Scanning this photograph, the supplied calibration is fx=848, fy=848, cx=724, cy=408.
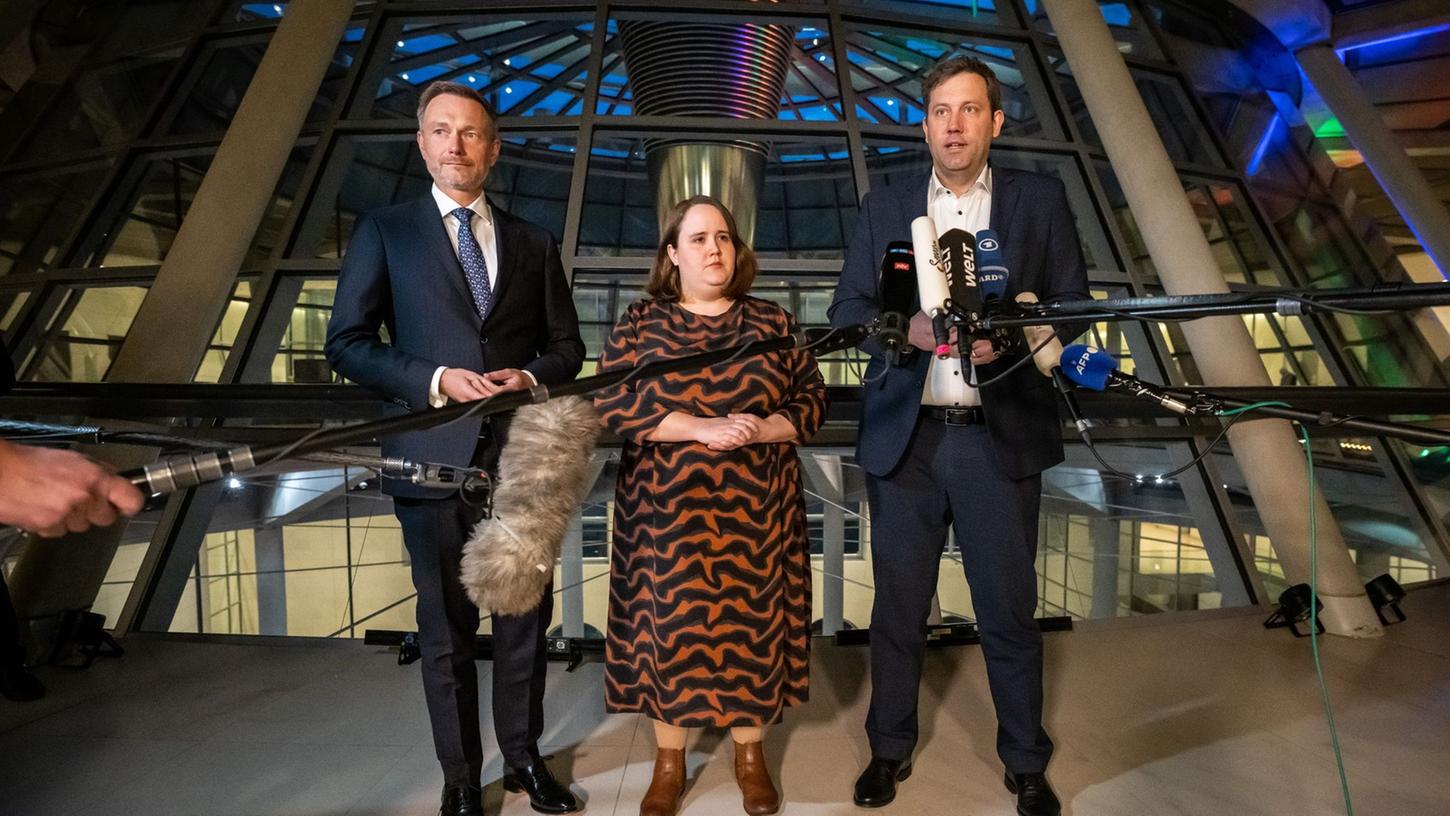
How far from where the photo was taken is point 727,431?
7.33ft

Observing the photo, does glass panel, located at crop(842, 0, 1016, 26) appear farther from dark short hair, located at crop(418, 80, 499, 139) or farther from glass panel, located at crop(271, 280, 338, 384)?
glass panel, located at crop(271, 280, 338, 384)

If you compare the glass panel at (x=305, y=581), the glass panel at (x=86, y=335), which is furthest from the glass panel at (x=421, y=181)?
the glass panel at (x=305, y=581)

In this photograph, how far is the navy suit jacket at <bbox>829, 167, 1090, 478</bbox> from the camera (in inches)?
92.0

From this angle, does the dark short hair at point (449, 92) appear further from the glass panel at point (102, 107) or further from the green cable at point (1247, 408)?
the glass panel at point (102, 107)

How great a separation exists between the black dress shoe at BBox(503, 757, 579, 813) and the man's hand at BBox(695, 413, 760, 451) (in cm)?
107

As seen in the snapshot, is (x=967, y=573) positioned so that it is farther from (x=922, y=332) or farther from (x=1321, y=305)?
(x=1321, y=305)

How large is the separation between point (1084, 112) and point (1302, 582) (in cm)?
976

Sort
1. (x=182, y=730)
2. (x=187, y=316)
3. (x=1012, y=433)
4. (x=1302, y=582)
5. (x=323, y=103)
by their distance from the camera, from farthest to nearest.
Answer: (x=323, y=103)
(x=187, y=316)
(x=1302, y=582)
(x=182, y=730)
(x=1012, y=433)

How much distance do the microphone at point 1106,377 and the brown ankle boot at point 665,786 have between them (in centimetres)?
154

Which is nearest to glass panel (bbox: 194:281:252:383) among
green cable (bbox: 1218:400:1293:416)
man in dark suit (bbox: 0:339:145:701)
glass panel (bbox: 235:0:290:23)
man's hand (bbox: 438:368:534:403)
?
glass panel (bbox: 235:0:290:23)

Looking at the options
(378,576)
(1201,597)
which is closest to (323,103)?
(378,576)

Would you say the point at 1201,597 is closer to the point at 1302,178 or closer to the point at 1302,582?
the point at 1302,178

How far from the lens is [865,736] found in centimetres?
287

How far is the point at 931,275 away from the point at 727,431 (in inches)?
27.5
